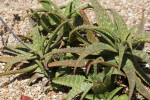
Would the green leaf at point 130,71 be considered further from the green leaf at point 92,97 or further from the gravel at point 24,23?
the gravel at point 24,23

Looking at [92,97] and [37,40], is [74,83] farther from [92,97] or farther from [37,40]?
[37,40]

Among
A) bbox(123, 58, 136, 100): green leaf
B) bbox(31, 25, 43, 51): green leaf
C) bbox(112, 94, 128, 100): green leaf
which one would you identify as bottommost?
bbox(112, 94, 128, 100): green leaf

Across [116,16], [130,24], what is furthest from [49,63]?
[130,24]

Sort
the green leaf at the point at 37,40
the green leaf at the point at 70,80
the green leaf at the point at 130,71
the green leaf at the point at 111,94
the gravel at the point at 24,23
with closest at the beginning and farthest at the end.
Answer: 1. the green leaf at the point at 130,71
2. the green leaf at the point at 111,94
3. the green leaf at the point at 70,80
4. the gravel at the point at 24,23
5. the green leaf at the point at 37,40

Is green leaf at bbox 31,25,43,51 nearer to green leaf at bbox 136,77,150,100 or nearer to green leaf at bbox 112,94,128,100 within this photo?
green leaf at bbox 112,94,128,100

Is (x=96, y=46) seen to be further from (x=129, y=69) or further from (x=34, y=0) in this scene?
(x=34, y=0)

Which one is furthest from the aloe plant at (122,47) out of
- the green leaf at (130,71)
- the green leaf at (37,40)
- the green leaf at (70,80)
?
the green leaf at (37,40)

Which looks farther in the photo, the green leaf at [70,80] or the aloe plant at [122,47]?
the green leaf at [70,80]

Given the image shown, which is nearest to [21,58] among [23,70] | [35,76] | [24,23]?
[23,70]

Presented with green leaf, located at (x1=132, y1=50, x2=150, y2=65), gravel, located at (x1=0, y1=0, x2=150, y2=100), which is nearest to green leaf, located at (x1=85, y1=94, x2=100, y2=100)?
gravel, located at (x1=0, y1=0, x2=150, y2=100)
